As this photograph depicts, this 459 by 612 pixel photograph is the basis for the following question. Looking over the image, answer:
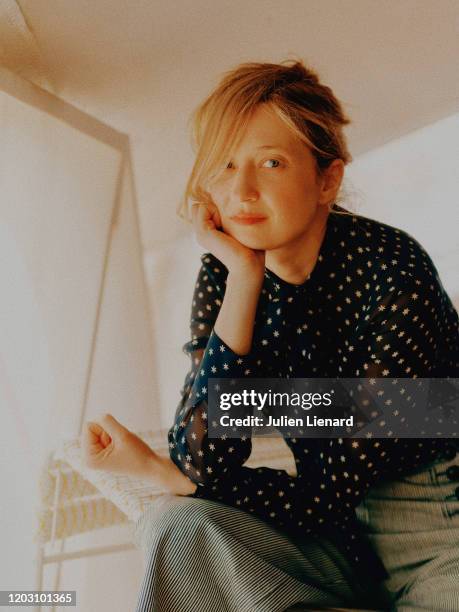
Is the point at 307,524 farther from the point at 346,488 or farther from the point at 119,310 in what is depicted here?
the point at 119,310

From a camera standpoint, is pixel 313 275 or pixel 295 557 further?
pixel 313 275

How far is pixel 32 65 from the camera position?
1148mm

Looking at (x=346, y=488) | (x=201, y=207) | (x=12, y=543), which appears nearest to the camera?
(x=346, y=488)

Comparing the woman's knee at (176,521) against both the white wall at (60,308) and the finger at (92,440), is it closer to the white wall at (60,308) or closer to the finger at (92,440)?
the finger at (92,440)

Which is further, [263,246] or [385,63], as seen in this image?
[385,63]

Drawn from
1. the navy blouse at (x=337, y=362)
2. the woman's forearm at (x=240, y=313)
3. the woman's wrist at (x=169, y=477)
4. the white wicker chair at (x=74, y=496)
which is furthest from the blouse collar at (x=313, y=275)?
the white wicker chair at (x=74, y=496)

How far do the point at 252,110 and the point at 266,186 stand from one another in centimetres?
12

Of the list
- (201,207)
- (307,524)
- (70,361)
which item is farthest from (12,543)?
(201,207)

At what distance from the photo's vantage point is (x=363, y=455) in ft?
2.35

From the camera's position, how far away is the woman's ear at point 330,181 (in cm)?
84

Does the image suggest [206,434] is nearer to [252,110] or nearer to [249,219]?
[249,219]

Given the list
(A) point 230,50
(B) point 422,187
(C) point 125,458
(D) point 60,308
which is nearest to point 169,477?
(C) point 125,458

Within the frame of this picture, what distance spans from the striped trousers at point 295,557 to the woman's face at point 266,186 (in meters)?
0.37

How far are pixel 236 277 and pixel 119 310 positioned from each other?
0.97 m
